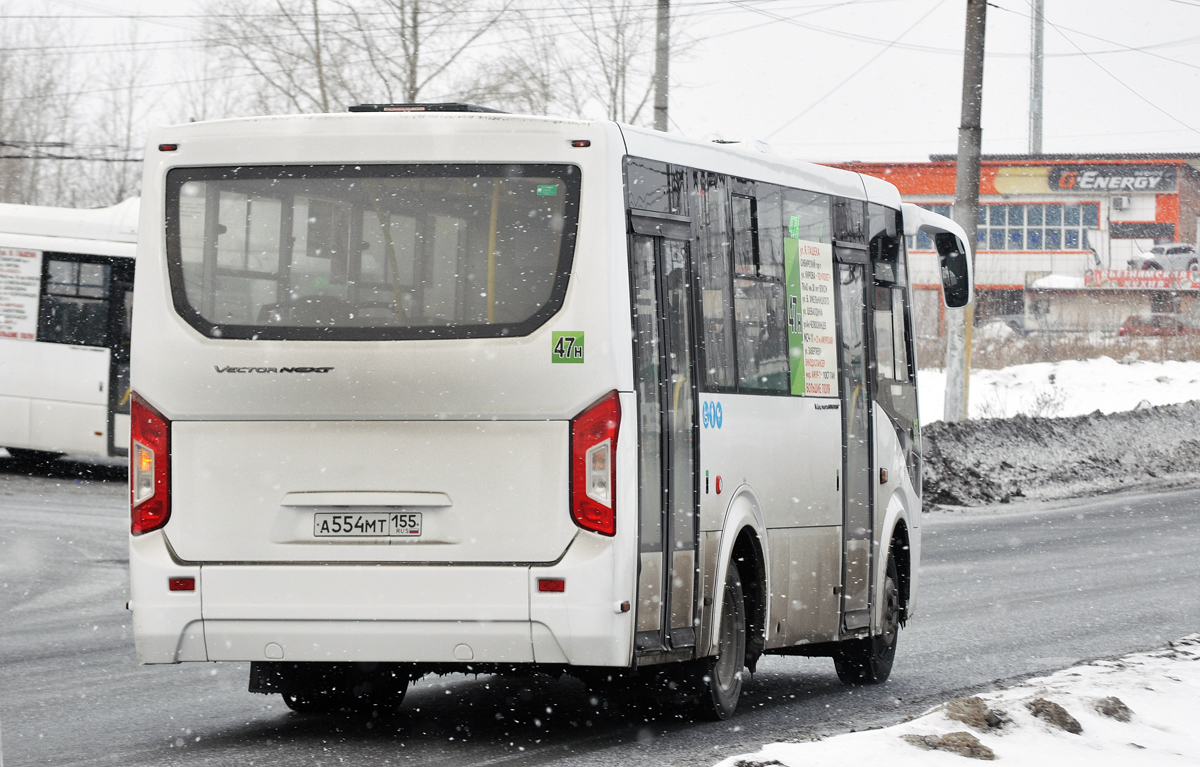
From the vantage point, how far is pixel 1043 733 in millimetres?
6887

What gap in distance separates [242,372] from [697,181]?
232 cm

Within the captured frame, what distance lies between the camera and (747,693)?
9.83 meters

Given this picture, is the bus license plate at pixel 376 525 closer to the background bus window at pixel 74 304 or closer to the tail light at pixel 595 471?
the tail light at pixel 595 471

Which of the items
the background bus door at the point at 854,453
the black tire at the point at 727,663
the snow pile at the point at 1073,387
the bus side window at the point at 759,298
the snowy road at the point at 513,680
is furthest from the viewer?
the snow pile at the point at 1073,387

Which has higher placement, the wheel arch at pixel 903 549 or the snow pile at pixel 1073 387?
the snow pile at pixel 1073 387

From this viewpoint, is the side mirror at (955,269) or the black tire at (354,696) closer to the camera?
the black tire at (354,696)

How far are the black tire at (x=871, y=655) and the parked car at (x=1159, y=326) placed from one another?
39.0 meters

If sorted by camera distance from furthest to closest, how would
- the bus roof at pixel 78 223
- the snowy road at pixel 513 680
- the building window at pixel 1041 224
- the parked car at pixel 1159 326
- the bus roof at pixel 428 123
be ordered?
the building window at pixel 1041 224 → the parked car at pixel 1159 326 → the bus roof at pixel 78 223 → the snowy road at pixel 513 680 → the bus roof at pixel 428 123

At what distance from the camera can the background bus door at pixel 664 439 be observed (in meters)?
7.36

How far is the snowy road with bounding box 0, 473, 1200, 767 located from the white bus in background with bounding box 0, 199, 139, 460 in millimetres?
4506

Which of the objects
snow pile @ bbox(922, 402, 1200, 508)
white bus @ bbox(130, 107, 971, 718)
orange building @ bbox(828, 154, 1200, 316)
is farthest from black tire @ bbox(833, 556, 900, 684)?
orange building @ bbox(828, 154, 1200, 316)

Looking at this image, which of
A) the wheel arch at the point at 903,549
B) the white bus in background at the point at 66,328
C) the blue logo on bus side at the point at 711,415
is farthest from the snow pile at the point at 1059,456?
the blue logo on bus side at the point at 711,415

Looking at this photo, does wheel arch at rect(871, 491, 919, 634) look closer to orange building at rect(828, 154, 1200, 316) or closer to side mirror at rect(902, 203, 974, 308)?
side mirror at rect(902, 203, 974, 308)

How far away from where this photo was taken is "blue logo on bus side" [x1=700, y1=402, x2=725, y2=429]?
7992 mm
